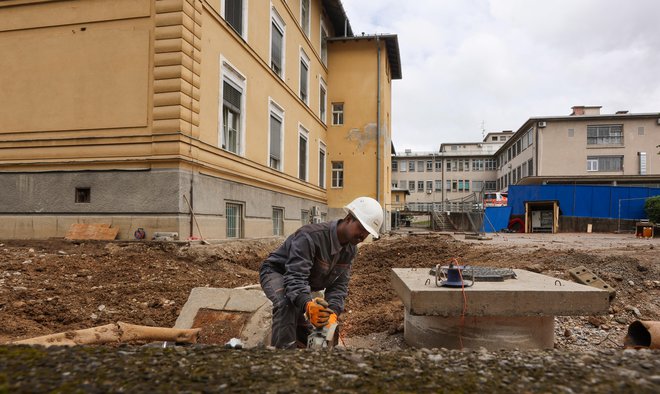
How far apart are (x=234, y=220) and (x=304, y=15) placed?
12.6 meters

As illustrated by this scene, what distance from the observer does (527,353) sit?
2.40m

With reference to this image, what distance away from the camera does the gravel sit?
1801 millimetres

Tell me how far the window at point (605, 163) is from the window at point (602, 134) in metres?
1.30

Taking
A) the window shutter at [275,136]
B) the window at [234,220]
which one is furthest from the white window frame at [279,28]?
the window at [234,220]

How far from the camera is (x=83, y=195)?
32.8ft

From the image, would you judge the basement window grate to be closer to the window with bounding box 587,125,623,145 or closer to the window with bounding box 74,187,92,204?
the window with bounding box 74,187,92,204

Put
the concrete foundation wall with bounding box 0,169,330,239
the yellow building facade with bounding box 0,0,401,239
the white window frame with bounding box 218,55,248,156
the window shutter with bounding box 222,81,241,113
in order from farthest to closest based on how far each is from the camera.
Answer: the window shutter with bounding box 222,81,241,113 < the white window frame with bounding box 218,55,248,156 < the yellow building facade with bounding box 0,0,401,239 < the concrete foundation wall with bounding box 0,169,330,239

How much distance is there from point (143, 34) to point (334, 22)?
57.6 ft

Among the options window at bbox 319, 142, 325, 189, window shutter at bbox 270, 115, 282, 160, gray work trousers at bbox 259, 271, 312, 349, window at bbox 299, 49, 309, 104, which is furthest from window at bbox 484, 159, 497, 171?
gray work trousers at bbox 259, 271, 312, 349

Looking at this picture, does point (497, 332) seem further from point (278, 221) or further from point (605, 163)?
point (605, 163)

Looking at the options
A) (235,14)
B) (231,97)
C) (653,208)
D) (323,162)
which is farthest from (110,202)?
(653,208)

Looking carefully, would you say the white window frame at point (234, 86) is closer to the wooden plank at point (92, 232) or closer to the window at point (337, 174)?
the wooden plank at point (92, 232)

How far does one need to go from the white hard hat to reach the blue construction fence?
2599cm

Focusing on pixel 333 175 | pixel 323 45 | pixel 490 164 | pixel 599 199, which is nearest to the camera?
pixel 323 45
